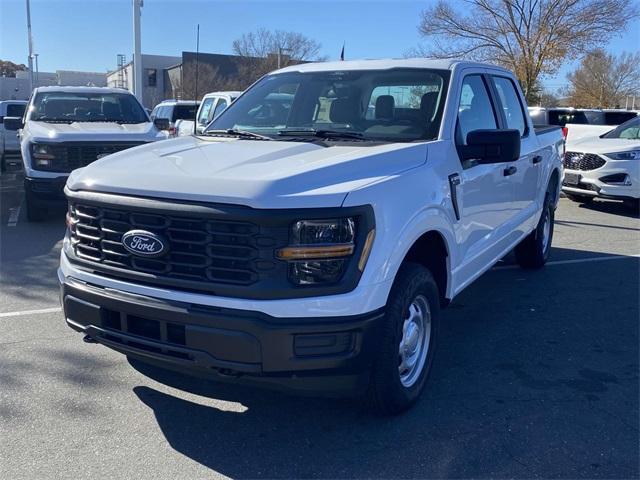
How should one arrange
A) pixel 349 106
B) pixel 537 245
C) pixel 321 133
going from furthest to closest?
pixel 537 245
pixel 349 106
pixel 321 133

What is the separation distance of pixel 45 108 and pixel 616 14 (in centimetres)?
2283

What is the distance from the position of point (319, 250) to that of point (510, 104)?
3.47m

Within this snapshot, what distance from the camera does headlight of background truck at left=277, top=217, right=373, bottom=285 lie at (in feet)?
9.41

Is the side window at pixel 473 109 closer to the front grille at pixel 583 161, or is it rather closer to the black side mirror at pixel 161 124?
the black side mirror at pixel 161 124

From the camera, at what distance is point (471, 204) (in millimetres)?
4223

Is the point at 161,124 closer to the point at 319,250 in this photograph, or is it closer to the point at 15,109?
the point at 319,250

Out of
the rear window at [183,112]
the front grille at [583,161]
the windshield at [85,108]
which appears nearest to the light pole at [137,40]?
the rear window at [183,112]

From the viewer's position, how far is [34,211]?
29.5 feet

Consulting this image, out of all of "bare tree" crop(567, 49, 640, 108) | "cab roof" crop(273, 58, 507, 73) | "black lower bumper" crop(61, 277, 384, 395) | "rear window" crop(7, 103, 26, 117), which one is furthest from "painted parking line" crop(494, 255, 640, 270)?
"bare tree" crop(567, 49, 640, 108)

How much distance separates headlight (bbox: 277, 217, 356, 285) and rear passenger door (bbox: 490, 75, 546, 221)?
8.62 ft

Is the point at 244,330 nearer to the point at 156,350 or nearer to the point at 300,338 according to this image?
the point at 300,338

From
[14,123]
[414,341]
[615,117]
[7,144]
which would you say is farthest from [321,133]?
[615,117]

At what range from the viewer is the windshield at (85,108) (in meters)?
9.97

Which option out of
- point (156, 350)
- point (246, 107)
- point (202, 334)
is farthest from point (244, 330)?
point (246, 107)
